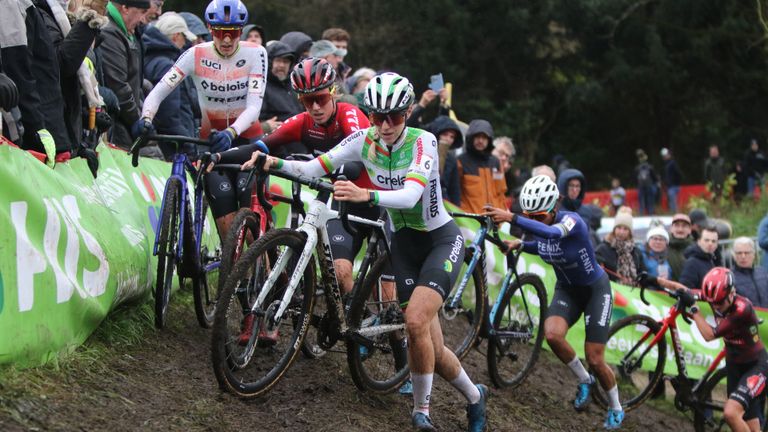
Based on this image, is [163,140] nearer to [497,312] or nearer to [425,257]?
[425,257]

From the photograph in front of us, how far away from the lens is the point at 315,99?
8.20 m

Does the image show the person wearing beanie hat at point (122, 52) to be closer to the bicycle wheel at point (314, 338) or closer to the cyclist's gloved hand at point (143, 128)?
the cyclist's gloved hand at point (143, 128)

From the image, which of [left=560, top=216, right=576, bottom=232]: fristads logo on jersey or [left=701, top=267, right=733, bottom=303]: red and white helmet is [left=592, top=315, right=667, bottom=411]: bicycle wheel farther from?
[left=560, top=216, right=576, bottom=232]: fristads logo on jersey

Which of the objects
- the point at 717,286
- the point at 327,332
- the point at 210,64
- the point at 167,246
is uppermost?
the point at 210,64

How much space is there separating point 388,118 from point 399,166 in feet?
1.14

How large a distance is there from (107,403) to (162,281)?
4.40 feet

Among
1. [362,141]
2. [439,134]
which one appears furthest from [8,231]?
[439,134]

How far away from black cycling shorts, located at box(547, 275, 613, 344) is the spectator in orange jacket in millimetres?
1792

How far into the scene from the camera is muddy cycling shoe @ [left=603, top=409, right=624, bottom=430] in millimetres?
10648

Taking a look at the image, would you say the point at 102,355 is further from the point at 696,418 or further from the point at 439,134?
the point at 696,418

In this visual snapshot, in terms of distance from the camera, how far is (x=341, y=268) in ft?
26.4

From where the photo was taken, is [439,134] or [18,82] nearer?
[18,82]

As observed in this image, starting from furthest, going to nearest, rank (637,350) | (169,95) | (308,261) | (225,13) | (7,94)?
(637,350) → (169,95) → (225,13) → (308,261) → (7,94)

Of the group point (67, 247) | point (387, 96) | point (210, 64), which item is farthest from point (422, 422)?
point (210, 64)
